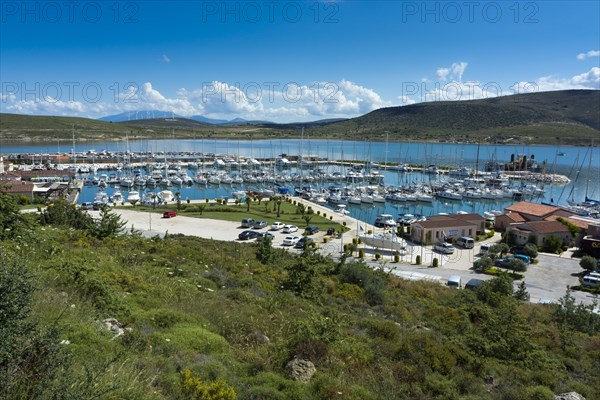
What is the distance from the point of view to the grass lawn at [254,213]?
35.0 meters

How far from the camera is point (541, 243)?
28766 millimetres

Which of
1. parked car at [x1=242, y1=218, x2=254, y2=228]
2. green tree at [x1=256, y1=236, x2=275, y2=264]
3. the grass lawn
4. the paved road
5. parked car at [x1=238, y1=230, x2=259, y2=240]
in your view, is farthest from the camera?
the grass lawn

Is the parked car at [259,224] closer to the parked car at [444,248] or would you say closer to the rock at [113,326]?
the parked car at [444,248]

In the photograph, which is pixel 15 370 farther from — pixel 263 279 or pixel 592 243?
pixel 592 243

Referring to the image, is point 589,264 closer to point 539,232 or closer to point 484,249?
point 484,249

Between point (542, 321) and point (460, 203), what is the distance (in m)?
42.2

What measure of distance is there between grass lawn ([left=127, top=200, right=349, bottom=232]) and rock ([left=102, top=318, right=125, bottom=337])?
26370 mm

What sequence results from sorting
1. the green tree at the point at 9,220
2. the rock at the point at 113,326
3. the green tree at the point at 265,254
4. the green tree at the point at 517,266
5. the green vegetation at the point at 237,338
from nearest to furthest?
1. the green vegetation at the point at 237,338
2. the rock at the point at 113,326
3. the green tree at the point at 9,220
4. the green tree at the point at 265,254
5. the green tree at the point at 517,266

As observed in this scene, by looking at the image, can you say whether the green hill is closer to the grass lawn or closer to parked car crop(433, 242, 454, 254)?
the grass lawn

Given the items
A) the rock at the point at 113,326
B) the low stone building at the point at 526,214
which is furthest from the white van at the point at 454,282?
the rock at the point at 113,326

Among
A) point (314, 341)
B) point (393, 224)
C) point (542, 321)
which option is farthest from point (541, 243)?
point (314, 341)

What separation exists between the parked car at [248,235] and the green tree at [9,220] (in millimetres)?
18049

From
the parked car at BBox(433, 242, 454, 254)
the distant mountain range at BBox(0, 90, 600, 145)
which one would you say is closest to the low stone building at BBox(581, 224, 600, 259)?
the parked car at BBox(433, 242, 454, 254)

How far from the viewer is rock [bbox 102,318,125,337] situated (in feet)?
20.7
